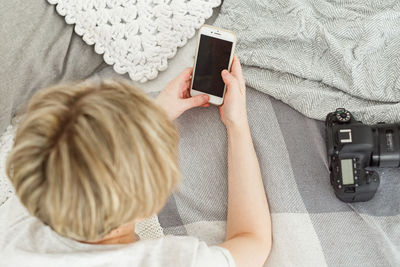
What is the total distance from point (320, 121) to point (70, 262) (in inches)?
25.1

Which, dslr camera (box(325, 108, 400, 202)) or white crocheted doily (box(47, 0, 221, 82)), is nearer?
dslr camera (box(325, 108, 400, 202))

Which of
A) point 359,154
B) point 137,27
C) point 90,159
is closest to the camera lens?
point 90,159

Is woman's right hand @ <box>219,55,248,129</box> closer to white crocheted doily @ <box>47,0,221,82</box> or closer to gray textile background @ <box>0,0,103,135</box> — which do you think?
white crocheted doily @ <box>47,0,221,82</box>

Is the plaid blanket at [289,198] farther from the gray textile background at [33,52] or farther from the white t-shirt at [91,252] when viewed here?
the gray textile background at [33,52]

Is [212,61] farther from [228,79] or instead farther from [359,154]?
[359,154]

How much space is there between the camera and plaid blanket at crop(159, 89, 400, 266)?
2.97 ft

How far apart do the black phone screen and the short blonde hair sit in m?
0.40

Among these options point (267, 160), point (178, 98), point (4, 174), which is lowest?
point (4, 174)

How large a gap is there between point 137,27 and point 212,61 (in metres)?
0.24

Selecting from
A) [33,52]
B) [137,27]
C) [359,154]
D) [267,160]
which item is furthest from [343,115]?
[33,52]

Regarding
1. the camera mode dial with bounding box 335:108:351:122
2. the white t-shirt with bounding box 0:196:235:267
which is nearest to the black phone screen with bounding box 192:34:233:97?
the camera mode dial with bounding box 335:108:351:122

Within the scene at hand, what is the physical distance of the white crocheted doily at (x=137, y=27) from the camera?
111cm

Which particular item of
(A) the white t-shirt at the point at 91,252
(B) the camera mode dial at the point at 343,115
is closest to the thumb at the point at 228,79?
(B) the camera mode dial at the point at 343,115

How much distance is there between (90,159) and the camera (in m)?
0.56
